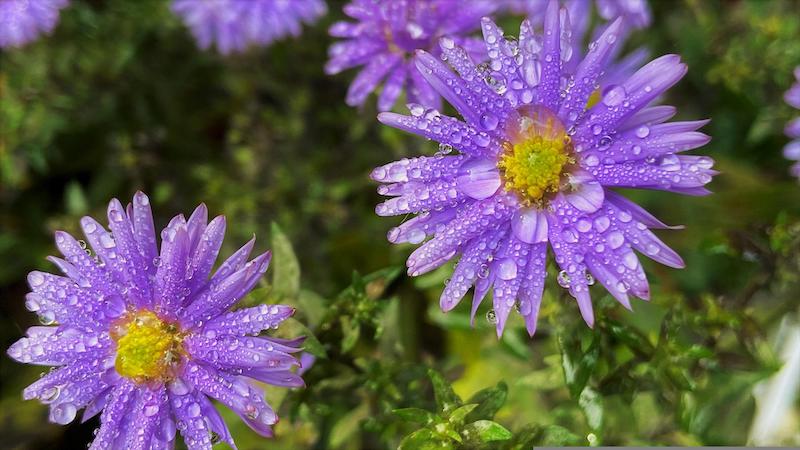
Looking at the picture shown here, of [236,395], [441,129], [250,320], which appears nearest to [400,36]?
[441,129]

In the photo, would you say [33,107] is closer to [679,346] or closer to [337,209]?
[337,209]

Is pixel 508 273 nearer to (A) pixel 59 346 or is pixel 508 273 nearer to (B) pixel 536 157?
(B) pixel 536 157

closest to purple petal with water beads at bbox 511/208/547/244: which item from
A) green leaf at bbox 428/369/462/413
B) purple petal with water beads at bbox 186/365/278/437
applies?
green leaf at bbox 428/369/462/413

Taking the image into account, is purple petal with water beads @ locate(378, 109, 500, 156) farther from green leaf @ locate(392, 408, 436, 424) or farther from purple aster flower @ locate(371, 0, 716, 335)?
green leaf @ locate(392, 408, 436, 424)

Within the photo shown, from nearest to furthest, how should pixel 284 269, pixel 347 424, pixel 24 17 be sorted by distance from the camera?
pixel 284 269, pixel 347 424, pixel 24 17

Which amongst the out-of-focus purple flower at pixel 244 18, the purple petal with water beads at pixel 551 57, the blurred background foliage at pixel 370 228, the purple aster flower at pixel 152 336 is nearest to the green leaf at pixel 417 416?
the blurred background foliage at pixel 370 228

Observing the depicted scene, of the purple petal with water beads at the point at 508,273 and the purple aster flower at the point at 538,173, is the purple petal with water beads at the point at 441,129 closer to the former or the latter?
the purple aster flower at the point at 538,173

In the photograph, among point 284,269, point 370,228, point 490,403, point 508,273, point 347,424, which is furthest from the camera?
point 370,228
